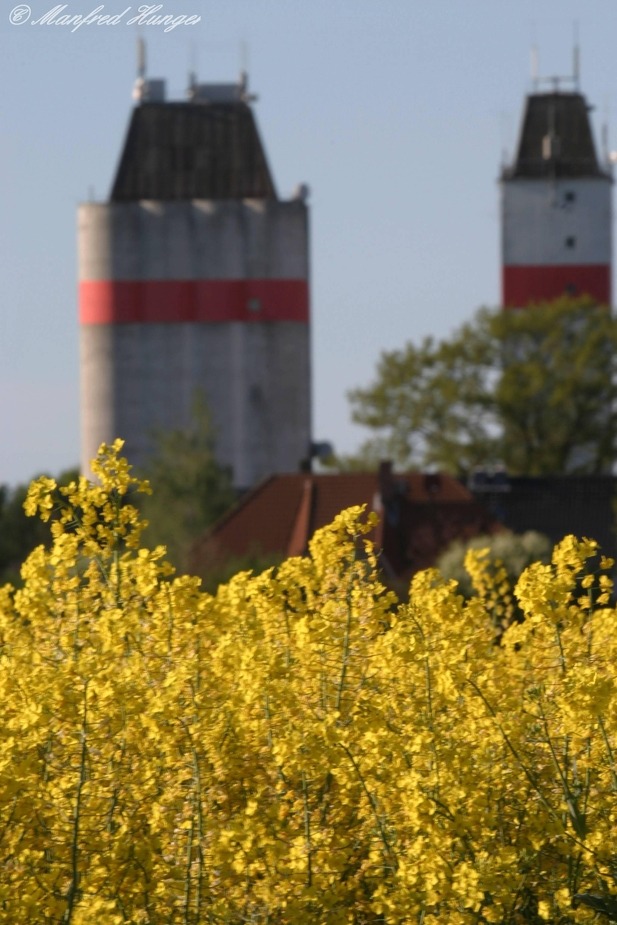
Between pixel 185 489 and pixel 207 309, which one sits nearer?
pixel 185 489

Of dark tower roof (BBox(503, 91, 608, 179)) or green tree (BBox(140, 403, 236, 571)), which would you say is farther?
dark tower roof (BBox(503, 91, 608, 179))

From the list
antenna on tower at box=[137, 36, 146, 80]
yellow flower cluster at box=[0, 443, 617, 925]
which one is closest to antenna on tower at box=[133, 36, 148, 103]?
antenna on tower at box=[137, 36, 146, 80]

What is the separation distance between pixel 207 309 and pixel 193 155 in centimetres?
417

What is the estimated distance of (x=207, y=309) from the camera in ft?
211

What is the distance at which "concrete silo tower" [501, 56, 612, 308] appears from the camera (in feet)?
225

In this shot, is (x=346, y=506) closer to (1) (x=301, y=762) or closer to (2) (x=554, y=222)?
(2) (x=554, y=222)

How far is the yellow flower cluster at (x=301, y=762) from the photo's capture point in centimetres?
724

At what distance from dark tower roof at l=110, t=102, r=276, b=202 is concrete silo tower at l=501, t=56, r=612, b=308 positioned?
7.50 metres

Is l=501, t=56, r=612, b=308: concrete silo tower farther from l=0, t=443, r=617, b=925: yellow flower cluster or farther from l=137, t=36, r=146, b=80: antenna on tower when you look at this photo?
l=0, t=443, r=617, b=925: yellow flower cluster

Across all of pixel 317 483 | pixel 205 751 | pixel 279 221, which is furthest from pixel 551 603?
pixel 279 221

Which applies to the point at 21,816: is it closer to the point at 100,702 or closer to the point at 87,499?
the point at 100,702

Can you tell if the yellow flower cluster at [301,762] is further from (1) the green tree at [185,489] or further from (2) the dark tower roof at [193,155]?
(2) the dark tower roof at [193,155]

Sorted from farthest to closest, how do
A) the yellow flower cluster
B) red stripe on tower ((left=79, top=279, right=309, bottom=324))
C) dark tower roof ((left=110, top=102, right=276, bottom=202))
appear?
dark tower roof ((left=110, top=102, right=276, bottom=202)) < red stripe on tower ((left=79, top=279, right=309, bottom=324)) < the yellow flower cluster

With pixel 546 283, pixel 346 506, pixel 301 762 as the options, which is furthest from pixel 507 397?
pixel 301 762
